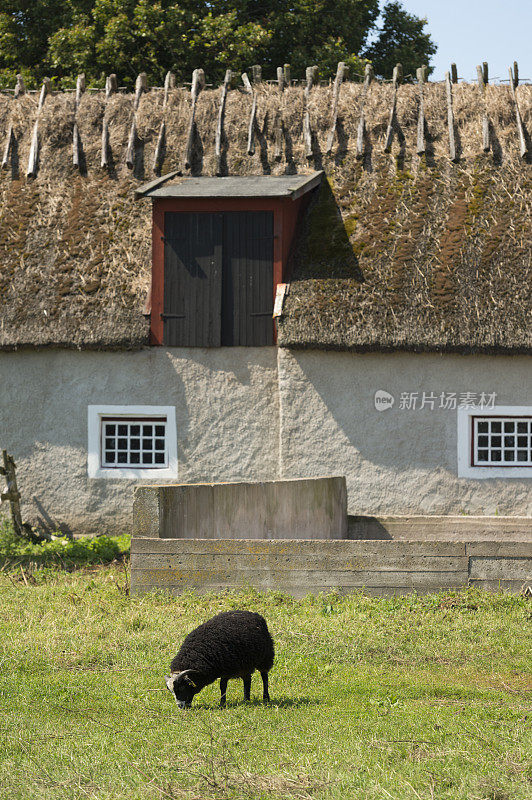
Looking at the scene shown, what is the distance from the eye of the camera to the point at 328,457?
42.5 feet

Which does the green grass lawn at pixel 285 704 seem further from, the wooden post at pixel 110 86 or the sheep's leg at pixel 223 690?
the wooden post at pixel 110 86

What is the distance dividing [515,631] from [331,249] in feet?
23.4

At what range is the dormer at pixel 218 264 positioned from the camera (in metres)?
13.2

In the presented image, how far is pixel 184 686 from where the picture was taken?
6.04 m

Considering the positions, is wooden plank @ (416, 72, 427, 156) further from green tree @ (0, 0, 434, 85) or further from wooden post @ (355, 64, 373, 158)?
green tree @ (0, 0, 434, 85)

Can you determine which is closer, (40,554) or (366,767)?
(366,767)

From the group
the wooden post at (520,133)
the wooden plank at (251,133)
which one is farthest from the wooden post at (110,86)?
the wooden post at (520,133)

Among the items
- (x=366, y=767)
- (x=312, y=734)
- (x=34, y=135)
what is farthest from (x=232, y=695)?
(x=34, y=135)

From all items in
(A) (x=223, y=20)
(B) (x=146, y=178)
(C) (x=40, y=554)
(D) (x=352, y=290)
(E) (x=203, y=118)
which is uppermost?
(A) (x=223, y=20)

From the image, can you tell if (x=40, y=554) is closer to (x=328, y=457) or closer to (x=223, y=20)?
(x=328, y=457)

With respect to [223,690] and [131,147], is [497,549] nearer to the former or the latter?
[223,690]

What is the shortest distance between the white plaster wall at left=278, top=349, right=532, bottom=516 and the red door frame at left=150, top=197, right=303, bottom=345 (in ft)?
3.57

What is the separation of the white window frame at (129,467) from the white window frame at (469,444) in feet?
13.4

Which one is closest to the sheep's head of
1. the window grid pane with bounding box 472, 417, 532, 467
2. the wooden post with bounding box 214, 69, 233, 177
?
the window grid pane with bounding box 472, 417, 532, 467
